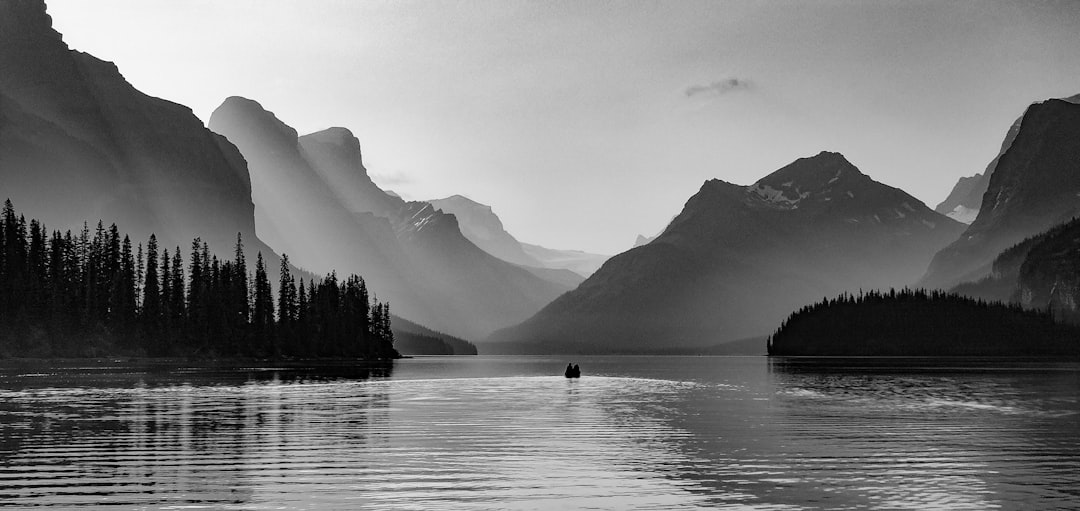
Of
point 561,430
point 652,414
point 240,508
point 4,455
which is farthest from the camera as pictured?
point 652,414

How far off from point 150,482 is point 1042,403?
84.3 metres

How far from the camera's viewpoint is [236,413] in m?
71.8

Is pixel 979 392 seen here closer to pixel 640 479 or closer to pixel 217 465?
pixel 640 479

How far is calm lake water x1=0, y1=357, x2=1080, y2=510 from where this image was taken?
110 ft

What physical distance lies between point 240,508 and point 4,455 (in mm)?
20443

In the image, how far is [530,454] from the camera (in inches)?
1838

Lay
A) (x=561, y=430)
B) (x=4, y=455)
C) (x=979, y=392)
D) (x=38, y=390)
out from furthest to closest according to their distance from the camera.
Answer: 1. (x=979, y=392)
2. (x=38, y=390)
3. (x=561, y=430)
4. (x=4, y=455)

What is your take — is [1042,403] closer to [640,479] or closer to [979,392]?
[979,392]

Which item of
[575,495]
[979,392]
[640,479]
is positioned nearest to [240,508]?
[575,495]

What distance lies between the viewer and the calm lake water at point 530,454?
33.6m

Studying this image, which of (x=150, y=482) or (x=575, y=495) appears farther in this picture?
(x=150, y=482)

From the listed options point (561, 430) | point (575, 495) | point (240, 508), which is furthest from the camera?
point (561, 430)

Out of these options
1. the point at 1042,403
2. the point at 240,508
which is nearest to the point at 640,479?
the point at 240,508

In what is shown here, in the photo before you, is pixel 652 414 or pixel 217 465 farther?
pixel 652 414
